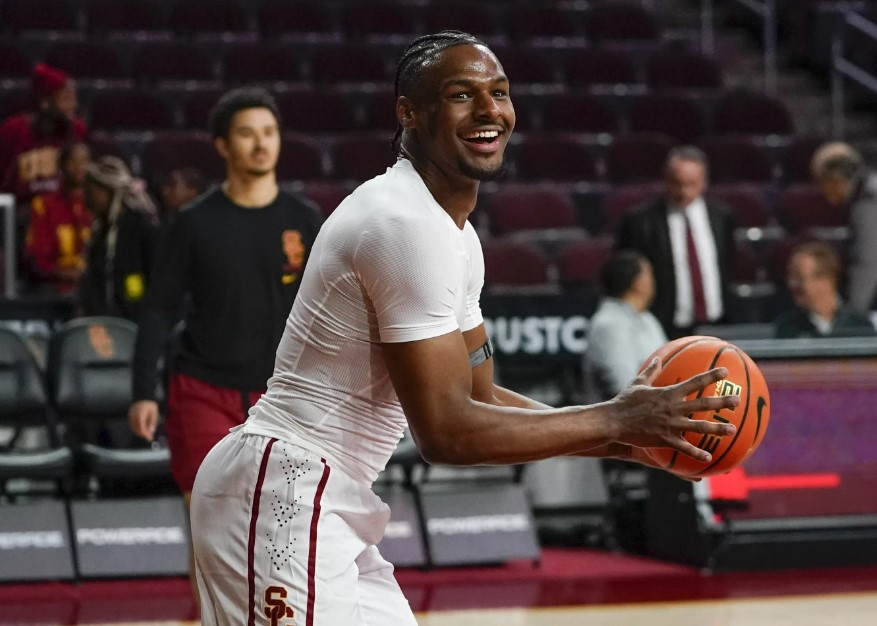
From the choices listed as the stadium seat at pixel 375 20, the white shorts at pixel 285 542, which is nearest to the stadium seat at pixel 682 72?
the stadium seat at pixel 375 20

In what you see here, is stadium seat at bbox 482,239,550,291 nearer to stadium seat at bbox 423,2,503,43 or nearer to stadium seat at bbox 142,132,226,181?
stadium seat at bbox 142,132,226,181

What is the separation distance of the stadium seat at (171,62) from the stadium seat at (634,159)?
3086mm

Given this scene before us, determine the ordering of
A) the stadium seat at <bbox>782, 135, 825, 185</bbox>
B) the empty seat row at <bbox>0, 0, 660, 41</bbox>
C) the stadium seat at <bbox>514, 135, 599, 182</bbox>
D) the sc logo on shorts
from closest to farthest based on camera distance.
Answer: the sc logo on shorts < the stadium seat at <bbox>514, 135, 599, 182</bbox> < the stadium seat at <bbox>782, 135, 825, 185</bbox> < the empty seat row at <bbox>0, 0, 660, 41</bbox>

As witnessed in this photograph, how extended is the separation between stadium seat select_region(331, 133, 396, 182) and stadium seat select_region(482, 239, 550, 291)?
156 centimetres

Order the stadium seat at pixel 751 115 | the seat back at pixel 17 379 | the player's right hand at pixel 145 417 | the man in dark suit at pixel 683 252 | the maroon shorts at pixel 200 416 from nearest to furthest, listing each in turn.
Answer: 1. the maroon shorts at pixel 200 416
2. the player's right hand at pixel 145 417
3. the seat back at pixel 17 379
4. the man in dark suit at pixel 683 252
5. the stadium seat at pixel 751 115

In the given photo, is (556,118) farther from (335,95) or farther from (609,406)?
(609,406)

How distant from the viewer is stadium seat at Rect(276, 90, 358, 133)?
11250 millimetres

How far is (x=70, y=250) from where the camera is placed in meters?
8.79

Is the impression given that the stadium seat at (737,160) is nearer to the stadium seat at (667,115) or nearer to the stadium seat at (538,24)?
the stadium seat at (667,115)

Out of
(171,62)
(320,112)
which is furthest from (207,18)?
(320,112)

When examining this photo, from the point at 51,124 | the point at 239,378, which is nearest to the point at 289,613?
the point at 239,378

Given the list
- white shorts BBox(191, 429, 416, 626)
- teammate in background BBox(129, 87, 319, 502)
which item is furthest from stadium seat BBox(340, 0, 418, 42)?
white shorts BBox(191, 429, 416, 626)

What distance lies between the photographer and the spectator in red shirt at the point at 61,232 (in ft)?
28.6

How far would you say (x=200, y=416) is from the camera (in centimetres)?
475
